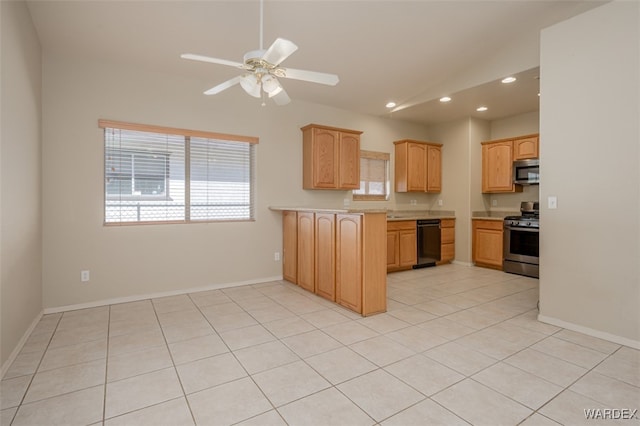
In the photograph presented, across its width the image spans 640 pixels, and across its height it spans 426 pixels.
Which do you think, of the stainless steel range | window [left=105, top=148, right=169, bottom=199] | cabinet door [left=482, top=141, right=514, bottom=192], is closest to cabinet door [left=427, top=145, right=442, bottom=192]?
cabinet door [left=482, top=141, right=514, bottom=192]

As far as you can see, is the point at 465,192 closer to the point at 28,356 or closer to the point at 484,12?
the point at 484,12

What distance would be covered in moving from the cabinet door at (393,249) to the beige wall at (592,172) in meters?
2.36

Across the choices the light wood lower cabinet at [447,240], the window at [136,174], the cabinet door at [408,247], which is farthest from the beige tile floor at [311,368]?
the light wood lower cabinet at [447,240]

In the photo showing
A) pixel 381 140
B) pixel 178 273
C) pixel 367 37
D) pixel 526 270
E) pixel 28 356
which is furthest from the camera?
pixel 381 140

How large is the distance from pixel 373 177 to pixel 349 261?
2890mm

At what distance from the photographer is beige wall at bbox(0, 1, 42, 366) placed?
222 centimetres

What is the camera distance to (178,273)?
13.4ft

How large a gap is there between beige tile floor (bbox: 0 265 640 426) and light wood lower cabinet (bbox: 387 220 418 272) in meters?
1.76

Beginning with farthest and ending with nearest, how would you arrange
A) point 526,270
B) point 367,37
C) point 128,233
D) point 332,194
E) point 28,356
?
point 332,194
point 526,270
point 128,233
point 367,37
point 28,356

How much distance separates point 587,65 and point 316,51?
255 centimetres

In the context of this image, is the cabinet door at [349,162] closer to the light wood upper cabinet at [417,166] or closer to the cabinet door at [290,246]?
the cabinet door at [290,246]

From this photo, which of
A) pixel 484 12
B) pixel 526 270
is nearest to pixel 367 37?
pixel 484 12

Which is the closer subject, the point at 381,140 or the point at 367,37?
the point at 367,37

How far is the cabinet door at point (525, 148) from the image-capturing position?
5.35m
